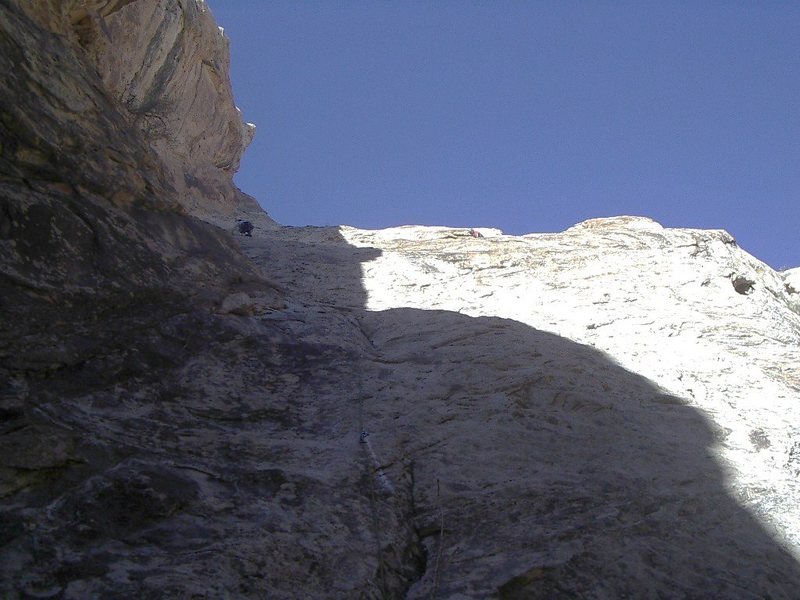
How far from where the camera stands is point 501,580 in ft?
10.4

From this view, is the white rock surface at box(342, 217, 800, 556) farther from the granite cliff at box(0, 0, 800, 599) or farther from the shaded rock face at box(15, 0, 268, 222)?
the shaded rock face at box(15, 0, 268, 222)

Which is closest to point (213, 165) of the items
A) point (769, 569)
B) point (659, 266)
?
point (659, 266)

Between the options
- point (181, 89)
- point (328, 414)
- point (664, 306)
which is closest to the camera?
point (328, 414)

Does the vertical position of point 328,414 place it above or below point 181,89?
below

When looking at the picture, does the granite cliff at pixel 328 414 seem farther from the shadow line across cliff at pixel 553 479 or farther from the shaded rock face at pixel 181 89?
the shaded rock face at pixel 181 89

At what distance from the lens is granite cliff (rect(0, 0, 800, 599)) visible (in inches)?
123

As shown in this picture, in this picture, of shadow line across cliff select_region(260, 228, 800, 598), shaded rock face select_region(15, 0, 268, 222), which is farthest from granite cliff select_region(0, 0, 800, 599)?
shaded rock face select_region(15, 0, 268, 222)

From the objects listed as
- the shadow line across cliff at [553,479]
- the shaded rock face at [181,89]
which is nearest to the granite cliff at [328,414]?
the shadow line across cliff at [553,479]

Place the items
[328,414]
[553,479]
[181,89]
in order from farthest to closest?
[181,89] < [328,414] < [553,479]

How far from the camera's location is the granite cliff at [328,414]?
312 cm

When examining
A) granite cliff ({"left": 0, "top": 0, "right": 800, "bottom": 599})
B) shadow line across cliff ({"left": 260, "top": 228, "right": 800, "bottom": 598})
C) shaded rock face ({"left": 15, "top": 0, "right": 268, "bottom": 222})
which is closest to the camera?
granite cliff ({"left": 0, "top": 0, "right": 800, "bottom": 599})

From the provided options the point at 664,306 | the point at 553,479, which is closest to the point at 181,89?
the point at 664,306

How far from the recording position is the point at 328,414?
15.4ft

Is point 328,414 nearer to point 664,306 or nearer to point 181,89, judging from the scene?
point 664,306
